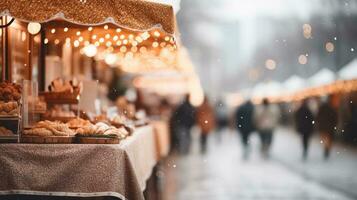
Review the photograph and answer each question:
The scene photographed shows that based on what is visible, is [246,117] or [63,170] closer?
[63,170]

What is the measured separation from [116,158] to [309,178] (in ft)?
29.2

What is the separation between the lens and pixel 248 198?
1156 cm

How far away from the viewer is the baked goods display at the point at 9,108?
7121 millimetres

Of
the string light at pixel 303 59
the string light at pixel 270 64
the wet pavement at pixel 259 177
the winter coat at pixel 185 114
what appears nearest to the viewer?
the wet pavement at pixel 259 177

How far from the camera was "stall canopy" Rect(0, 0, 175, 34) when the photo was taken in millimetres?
6922

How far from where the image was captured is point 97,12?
23.2 ft

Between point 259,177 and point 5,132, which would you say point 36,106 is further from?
point 259,177

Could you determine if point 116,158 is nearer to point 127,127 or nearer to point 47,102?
point 127,127

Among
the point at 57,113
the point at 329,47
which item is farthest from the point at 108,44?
the point at 329,47

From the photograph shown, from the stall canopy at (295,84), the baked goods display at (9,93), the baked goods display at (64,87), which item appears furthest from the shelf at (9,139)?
the stall canopy at (295,84)

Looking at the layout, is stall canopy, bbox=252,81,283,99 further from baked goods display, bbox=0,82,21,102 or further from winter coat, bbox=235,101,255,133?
baked goods display, bbox=0,82,21,102

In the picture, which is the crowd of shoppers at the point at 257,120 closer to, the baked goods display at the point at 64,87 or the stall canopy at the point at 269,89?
the stall canopy at the point at 269,89

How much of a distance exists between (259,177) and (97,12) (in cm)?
894

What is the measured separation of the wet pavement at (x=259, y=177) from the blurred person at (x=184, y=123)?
21.0 inches
